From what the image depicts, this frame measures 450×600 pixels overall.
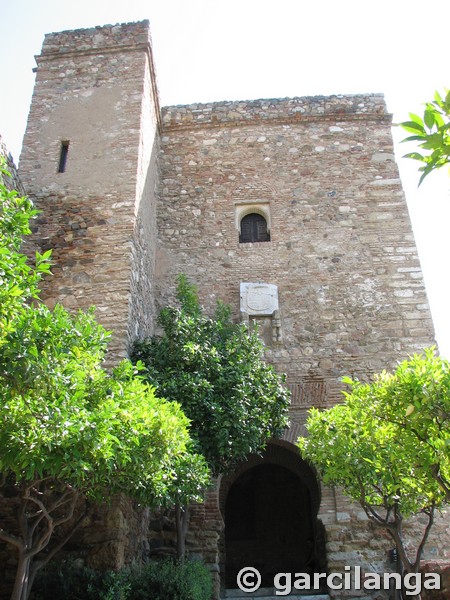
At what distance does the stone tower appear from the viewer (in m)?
7.68

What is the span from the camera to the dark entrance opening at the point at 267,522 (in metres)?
11.3

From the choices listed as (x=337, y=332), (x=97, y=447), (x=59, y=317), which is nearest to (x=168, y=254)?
(x=337, y=332)

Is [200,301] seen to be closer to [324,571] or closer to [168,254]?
[168,254]

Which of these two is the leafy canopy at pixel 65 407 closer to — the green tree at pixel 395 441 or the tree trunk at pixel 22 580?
the tree trunk at pixel 22 580

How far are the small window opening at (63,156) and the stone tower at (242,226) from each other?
0.11 ft

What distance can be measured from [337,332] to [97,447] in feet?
17.2

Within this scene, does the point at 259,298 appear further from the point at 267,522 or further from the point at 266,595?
the point at 267,522

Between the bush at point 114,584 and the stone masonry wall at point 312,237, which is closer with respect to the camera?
the bush at point 114,584

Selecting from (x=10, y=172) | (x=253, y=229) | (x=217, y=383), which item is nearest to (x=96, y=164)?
(x=10, y=172)

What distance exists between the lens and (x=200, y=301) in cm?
914

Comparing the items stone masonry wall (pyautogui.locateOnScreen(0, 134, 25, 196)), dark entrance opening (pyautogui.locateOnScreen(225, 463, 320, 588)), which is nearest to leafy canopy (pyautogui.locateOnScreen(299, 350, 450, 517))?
stone masonry wall (pyautogui.locateOnScreen(0, 134, 25, 196))

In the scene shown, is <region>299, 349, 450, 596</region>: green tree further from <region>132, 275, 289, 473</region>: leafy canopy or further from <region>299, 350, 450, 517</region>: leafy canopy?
<region>132, 275, 289, 473</region>: leafy canopy

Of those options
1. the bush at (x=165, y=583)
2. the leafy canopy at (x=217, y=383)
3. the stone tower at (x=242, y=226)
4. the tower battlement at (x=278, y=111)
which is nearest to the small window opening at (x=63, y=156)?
the stone tower at (x=242, y=226)

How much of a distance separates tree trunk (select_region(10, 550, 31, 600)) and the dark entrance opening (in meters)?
7.03
